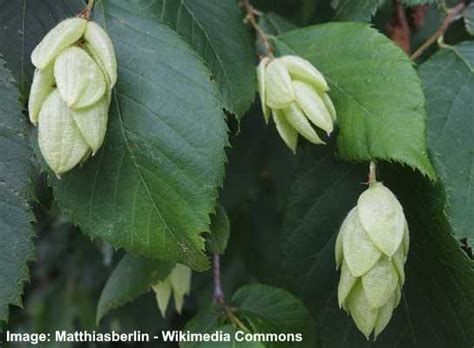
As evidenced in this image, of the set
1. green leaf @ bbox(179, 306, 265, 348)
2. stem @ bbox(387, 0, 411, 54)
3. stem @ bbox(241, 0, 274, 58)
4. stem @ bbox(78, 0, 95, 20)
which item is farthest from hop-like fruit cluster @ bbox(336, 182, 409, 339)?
stem @ bbox(387, 0, 411, 54)

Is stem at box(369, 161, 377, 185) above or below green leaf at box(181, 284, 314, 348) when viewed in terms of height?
above

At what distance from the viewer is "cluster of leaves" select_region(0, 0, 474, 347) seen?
3.04ft

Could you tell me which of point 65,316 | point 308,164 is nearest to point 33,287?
point 65,316

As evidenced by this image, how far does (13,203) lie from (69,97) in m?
0.16

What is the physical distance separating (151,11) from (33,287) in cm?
163

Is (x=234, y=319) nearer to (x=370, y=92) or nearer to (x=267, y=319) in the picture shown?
(x=267, y=319)

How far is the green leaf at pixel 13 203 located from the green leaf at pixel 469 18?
67cm

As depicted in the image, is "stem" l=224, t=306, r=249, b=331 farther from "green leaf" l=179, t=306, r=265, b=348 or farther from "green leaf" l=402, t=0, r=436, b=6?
"green leaf" l=402, t=0, r=436, b=6

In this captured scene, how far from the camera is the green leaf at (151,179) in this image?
93 centimetres

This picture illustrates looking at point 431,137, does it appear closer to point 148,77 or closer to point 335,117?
point 335,117

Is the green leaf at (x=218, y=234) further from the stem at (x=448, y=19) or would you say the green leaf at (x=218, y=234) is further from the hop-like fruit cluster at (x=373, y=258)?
the stem at (x=448, y=19)

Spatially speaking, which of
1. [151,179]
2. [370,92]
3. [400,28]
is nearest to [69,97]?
[151,179]

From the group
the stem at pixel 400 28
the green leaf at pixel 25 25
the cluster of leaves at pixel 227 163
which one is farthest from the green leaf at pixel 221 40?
the stem at pixel 400 28

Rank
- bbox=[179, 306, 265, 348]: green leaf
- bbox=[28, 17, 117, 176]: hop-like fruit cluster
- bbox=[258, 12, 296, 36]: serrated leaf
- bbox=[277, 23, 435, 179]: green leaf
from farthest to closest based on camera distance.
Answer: bbox=[258, 12, 296, 36]: serrated leaf, bbox=[179, 306, 265, 348]: green leaf, bbox=[277, 23, 435, 179]: green leaf, bbox=[28, 17, 117, 176]: hop-like fruit cluster
